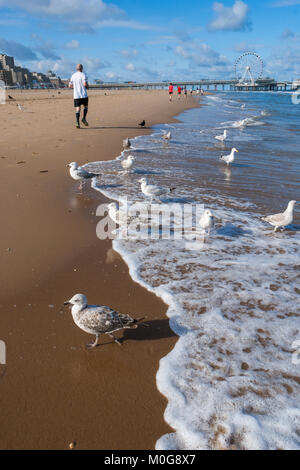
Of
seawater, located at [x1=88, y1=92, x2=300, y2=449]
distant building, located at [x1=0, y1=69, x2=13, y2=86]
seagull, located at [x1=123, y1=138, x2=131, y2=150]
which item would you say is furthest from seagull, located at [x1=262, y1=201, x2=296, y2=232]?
distant building, located at [x1=0, y1=69, x2=13, y2=86]

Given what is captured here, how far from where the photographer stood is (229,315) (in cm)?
403

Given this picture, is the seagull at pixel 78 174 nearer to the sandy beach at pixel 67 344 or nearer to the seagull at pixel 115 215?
the sandy beach at pixel 67 344

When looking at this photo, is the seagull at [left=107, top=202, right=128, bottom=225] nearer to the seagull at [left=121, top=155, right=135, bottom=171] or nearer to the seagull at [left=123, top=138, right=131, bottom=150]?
the seagull at [left=121, top=155, right=135, bottom=171]

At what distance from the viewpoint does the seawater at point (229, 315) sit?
2758 millimetres

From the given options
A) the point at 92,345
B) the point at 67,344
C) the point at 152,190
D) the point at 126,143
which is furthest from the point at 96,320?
the point at 126,143

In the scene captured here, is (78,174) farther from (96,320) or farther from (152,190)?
(96,320)

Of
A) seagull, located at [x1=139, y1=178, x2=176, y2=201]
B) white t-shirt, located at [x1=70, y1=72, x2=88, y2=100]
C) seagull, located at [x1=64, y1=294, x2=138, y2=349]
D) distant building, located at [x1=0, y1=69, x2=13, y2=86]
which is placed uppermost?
A: distant building, located at [x1=0, y1=69, x2=13, y2=86]

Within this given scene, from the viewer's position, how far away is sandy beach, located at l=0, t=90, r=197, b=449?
2619mm

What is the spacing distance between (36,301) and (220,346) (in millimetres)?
2405

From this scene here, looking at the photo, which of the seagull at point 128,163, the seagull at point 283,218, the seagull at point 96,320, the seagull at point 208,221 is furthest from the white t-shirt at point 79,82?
the seagull at point 96,320

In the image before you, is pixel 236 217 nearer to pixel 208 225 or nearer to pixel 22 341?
pixel 208 225

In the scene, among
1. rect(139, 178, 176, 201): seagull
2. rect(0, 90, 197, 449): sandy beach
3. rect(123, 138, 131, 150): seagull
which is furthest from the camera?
rect(123, 138, 131, 150): seagull

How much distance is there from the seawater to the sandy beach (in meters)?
0.24

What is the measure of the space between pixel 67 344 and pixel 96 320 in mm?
455
